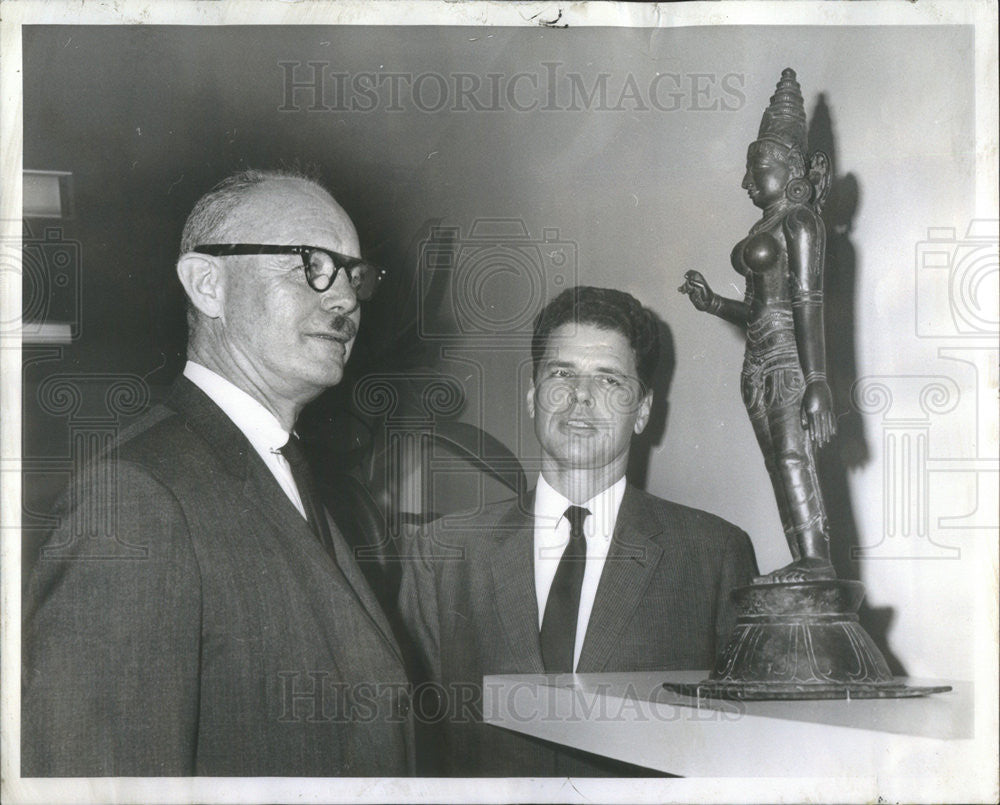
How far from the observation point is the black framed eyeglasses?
2117 millimetres

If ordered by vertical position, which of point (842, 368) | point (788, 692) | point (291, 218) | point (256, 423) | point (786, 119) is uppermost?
point (786, 119)

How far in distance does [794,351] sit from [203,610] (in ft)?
3.70

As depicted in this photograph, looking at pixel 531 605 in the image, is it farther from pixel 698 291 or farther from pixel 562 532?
pixel 698 291

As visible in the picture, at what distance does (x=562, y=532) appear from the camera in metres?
2.13

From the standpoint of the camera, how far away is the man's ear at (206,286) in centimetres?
212

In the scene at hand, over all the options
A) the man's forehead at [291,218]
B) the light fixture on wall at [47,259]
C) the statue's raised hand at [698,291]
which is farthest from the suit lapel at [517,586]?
the light fixture on wall at [47,259]

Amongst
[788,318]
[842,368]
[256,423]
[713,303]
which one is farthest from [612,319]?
[256,423]

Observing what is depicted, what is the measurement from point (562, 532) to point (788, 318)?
1.84 ft

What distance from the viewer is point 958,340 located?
2170 mm

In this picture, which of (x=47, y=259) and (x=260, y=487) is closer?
(x=260, y=487)

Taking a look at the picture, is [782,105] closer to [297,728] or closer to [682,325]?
[682,325]

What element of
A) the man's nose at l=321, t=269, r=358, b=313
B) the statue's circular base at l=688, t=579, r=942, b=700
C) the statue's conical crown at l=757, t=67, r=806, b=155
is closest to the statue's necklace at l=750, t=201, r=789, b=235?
the statue's conical crown at l=757, t=67, r=806, b=155

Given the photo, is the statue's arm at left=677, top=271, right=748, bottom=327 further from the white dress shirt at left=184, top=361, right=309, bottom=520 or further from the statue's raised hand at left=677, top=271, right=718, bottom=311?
the white dress shirt at left=184, top=361, right=309, bottom=520

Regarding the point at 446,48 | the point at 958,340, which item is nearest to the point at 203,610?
the point at 446,48
